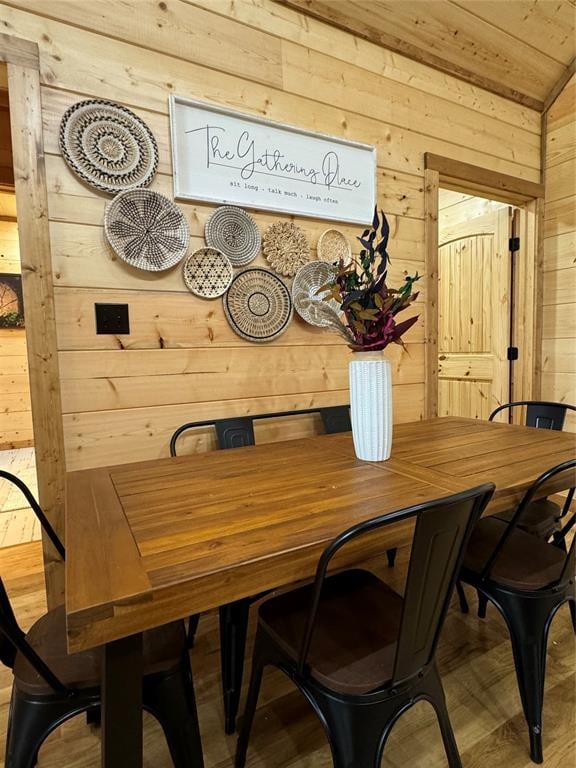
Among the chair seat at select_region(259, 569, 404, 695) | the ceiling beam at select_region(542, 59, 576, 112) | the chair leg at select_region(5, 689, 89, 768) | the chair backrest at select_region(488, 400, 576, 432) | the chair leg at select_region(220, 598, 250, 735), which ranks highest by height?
the ceiling beam at select_region(542, 59, 576, 112)

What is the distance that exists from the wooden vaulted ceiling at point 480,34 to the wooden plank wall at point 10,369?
4231mm

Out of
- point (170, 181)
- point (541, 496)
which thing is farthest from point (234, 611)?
point (170, 181)

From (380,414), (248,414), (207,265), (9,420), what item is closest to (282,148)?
(207,265)

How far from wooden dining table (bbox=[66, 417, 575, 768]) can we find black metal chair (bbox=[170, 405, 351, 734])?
0.11ft

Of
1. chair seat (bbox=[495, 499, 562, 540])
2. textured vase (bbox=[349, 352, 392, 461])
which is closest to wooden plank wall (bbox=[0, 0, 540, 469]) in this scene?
textured vase (bbox=[349, 352, 392, 461])

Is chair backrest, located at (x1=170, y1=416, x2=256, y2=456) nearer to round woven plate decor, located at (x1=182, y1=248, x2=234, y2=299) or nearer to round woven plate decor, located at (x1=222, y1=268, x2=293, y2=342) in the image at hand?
round woven plate decor, located at (x1=222, y1=268, x2=293, y2=342)

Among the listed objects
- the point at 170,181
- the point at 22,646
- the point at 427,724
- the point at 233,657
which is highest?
the point at 170,181

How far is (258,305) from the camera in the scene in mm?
2031

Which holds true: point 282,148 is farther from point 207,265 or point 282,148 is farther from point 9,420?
point 9,420

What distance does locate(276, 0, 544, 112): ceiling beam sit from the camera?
2.09 metres

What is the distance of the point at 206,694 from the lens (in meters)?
1.43

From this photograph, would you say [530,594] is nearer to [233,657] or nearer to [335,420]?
[233,657]

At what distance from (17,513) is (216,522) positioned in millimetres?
2820

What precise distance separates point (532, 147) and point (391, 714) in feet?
11.6
